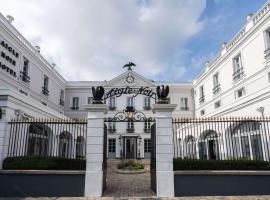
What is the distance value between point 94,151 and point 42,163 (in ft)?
5.88

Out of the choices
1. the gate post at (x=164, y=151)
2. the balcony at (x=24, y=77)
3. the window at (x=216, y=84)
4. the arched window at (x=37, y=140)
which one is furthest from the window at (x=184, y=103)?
the gate post at (x=164, y=151)

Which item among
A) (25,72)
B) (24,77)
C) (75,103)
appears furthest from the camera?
(75,103)

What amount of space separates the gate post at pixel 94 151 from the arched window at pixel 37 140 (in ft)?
12.5

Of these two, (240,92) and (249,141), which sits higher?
(240,92)

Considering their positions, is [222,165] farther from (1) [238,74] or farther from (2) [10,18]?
(2) [10,18]

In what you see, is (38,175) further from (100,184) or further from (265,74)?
(265,74)

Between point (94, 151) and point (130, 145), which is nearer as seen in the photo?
point (94, 151)

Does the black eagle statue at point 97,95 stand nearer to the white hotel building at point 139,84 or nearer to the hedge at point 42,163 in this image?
the white hotel building at point 139,84

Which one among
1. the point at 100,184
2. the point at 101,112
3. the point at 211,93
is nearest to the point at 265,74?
the point at 211,93

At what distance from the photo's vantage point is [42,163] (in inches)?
308

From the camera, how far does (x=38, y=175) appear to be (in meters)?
7.62

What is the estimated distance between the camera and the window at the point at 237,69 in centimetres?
1726

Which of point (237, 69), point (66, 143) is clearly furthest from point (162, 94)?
point (237, 69)

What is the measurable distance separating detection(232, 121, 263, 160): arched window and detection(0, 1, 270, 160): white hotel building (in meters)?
1.83
